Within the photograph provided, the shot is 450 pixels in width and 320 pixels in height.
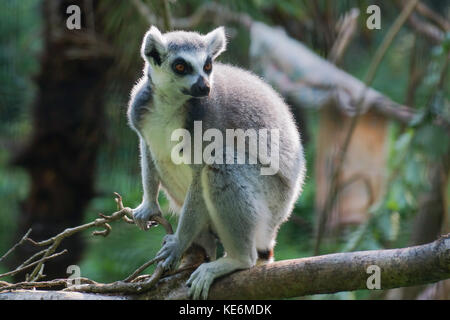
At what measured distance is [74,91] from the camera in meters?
8.50

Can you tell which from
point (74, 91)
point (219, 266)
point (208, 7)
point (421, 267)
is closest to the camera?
point (421, 267)

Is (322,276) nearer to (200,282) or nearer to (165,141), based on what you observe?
(200,282)

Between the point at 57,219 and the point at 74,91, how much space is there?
183cm

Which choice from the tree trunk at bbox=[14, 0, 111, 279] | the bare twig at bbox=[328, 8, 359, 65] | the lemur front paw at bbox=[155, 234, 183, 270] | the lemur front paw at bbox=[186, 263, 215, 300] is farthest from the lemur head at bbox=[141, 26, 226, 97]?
the tree trunk at bbox=[14, 0, 111, 279]

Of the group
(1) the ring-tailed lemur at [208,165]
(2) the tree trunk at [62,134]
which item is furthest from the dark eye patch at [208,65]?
(2) the tree trunk at [62,134]

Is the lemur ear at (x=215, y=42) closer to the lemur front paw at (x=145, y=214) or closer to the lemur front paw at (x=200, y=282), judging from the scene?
the lemur front paw at (x=145, y=214)

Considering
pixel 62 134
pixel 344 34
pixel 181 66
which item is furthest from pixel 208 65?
pixel 62 134

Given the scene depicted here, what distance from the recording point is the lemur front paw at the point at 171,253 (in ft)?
12.4

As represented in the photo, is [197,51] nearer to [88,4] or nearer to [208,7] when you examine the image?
[208,7]

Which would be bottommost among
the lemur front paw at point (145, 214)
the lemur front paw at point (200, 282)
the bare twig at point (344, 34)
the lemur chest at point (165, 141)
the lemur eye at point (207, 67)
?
the lemur front paw at point (200, 282)

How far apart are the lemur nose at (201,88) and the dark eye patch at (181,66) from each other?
141 millimetres

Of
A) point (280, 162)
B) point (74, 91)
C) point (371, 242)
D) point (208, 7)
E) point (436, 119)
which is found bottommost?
point (371, 242)

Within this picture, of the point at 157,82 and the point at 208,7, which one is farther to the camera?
the point at 208,7

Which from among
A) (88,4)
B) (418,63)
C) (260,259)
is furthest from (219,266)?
(418,63)
